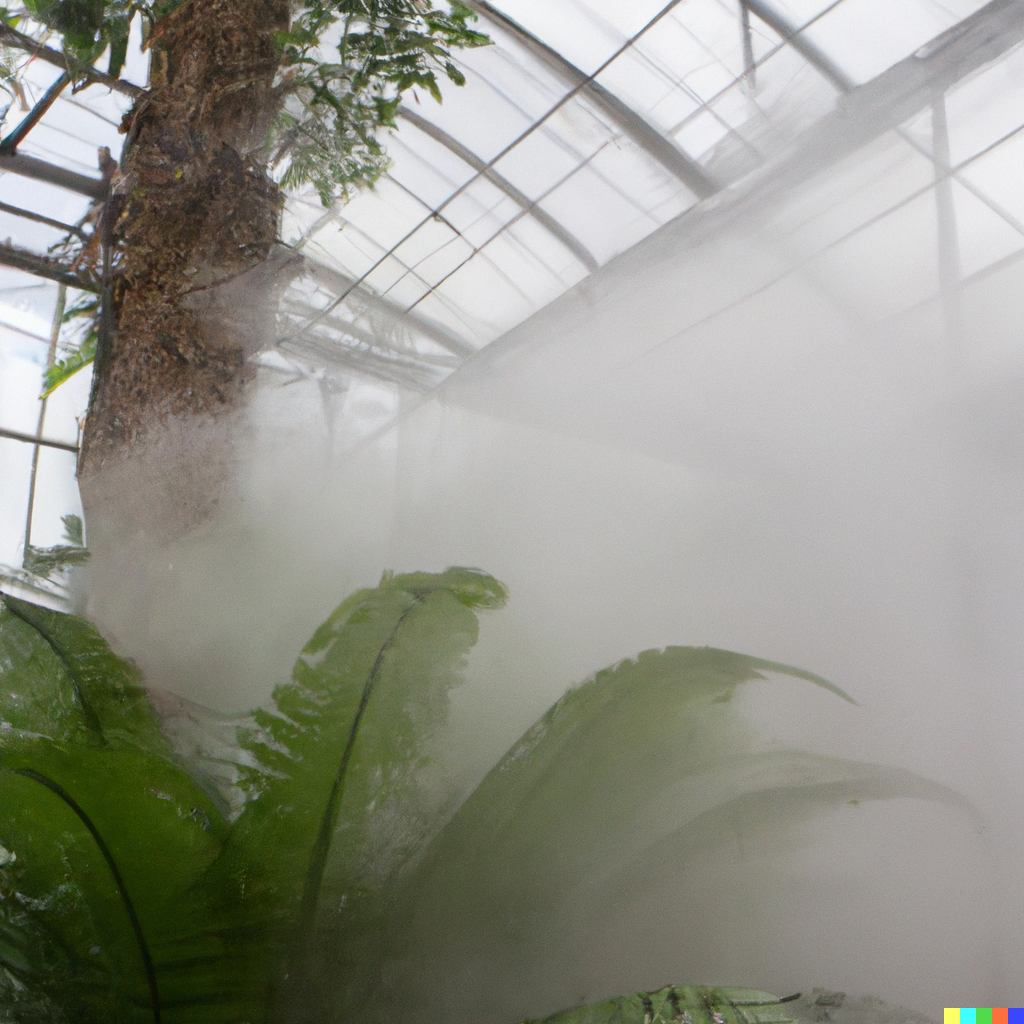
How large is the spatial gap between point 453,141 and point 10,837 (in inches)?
42.2

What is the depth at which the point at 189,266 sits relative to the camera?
129cm

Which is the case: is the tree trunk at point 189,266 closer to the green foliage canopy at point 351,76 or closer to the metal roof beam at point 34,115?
the green foliage canopy at point 351,76

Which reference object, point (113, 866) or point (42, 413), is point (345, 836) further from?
point (42, 413)

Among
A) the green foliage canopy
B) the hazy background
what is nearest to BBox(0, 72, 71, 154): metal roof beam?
the green foliage canopy

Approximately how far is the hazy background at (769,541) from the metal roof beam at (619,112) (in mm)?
70

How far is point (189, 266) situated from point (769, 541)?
3.39 feet

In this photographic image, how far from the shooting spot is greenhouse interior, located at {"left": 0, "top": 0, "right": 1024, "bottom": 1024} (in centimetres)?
81

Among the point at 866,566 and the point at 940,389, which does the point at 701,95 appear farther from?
the point at 866,566

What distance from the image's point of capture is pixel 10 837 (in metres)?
0.87

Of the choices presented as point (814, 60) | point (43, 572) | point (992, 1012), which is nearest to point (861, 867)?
point (992, 1012)

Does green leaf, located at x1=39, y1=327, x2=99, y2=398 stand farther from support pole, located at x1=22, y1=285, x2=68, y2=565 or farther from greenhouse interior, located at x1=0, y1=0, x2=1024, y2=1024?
greenhouse interior, located at x1=0, y1=0, x2=1024, y2=1024

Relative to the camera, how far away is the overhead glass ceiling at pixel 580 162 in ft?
2.88

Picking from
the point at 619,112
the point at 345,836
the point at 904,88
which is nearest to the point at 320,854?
the point at 345,836

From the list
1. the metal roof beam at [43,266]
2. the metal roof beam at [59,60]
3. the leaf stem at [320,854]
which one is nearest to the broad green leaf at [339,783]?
the leaf stem at [320,854]
